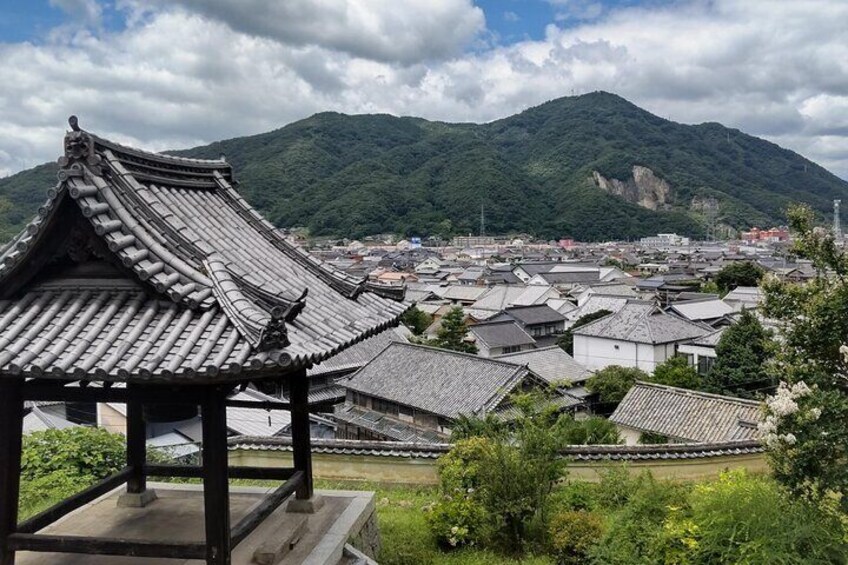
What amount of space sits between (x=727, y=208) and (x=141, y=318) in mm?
212125

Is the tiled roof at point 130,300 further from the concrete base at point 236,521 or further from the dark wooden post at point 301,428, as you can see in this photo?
the concrete base at point 236,521

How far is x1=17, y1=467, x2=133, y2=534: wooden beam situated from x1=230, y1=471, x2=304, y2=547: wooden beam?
7.41 feet

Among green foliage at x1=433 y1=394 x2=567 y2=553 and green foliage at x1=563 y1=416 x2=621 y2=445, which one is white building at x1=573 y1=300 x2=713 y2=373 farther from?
green foliage at x1=433 y1=394 x2=567 y2=553

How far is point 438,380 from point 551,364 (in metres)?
11.3

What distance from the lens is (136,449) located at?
9.58 meters

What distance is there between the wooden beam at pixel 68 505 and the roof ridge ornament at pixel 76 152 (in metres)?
4.19

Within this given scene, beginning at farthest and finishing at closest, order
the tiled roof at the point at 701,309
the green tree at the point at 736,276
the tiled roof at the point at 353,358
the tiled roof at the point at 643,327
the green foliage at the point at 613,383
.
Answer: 1. the green tree at the point at 736,276
2. the tiled roof at the point at 701,309
3. the tiled roof at the point at 643,327
4. the tiled roof at the point at 353,358
5. the green foliage at the point at 613,383

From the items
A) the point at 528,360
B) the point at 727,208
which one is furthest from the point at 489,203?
the point at 528,360

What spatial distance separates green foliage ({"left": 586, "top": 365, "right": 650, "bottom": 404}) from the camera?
3616 cm

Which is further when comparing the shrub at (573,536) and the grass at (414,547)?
the shrub at (573,536)

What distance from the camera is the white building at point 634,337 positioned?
45.5 m

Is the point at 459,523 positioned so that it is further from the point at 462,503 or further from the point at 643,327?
the point at 643,327

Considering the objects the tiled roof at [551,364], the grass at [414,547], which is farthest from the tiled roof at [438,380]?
the grass at [414,547]

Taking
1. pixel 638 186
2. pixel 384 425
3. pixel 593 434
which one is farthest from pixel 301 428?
pixel 638 186
